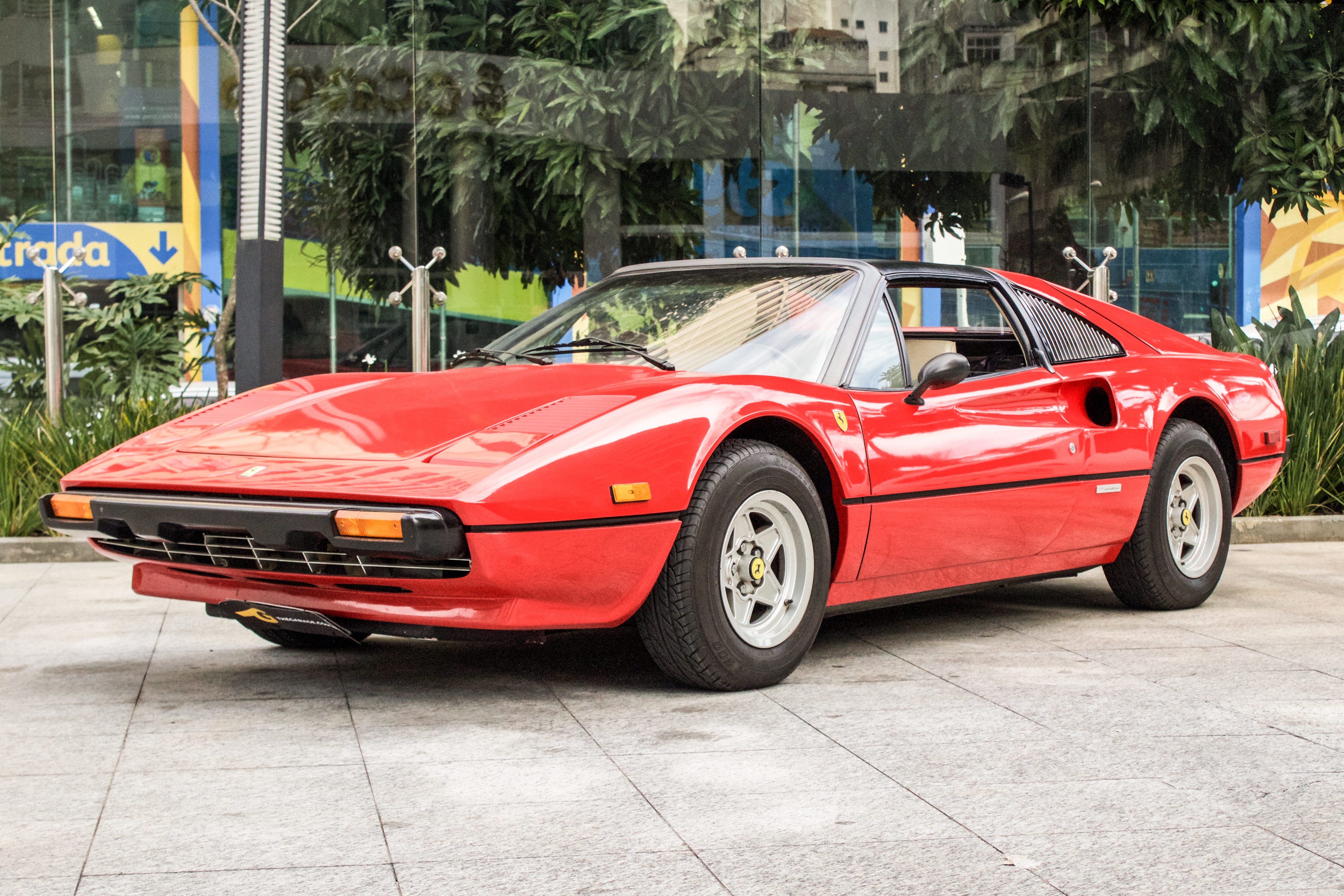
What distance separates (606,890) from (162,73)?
10998mm

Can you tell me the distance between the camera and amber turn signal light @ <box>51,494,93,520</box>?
399cm

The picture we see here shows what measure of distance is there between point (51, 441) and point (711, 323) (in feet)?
15.2

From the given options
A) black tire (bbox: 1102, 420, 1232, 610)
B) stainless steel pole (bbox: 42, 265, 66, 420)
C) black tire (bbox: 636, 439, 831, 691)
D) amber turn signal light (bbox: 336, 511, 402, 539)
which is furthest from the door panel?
stainless steel pole (bbox: 42, 265, 66, 420)

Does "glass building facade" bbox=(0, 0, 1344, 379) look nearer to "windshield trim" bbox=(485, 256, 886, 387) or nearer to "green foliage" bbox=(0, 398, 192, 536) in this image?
"green foliage" bbox=(0, 398, 192, 536)

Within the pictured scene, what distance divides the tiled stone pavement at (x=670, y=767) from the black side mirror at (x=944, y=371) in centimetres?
86

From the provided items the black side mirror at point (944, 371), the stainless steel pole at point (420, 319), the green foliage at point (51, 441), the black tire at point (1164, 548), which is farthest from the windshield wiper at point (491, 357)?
the stainless steel pole at point (420, 319)

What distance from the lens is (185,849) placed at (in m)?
2.66

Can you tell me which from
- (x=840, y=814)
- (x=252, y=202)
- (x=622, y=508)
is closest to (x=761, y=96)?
(x=252, y=202)

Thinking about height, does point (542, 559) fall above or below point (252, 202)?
below

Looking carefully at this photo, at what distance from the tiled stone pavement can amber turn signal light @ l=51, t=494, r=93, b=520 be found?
19.5 inches

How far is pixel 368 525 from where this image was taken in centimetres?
348

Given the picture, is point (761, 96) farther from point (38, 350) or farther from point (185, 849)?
point (185, 849)

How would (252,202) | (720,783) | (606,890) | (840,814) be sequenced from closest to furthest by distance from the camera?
(606,890) → (840,814) → (720,783) → (252,202)

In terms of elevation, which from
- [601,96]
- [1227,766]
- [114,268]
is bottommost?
[1227,766]
